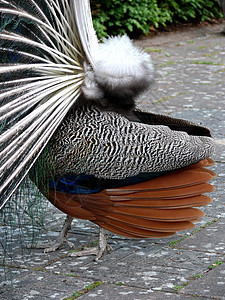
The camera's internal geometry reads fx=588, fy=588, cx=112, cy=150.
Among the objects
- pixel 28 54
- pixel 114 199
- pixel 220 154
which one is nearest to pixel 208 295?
pixel 114 199

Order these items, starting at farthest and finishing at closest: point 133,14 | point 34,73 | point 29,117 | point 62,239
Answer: point 133,14
point 62,239
point 34,73
point 29,117

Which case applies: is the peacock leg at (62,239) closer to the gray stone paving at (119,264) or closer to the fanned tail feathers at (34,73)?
the gray stone paving at (119,264)

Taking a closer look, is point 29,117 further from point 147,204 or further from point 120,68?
point 147,204

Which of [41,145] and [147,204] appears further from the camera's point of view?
[147,204]

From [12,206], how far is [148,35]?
26.2 feet

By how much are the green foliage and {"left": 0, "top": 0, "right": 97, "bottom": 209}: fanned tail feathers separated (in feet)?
19.7

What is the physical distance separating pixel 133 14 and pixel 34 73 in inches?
280

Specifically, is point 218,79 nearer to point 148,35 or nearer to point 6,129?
point 148,35

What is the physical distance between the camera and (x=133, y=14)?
32.0ft

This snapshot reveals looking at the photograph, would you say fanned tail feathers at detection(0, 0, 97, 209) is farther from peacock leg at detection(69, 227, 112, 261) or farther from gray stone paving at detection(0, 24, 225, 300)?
peacock leg at detection(69, 227, 112, 261)

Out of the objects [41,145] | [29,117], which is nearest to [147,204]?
[41,145]

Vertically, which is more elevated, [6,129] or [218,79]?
[6,129]

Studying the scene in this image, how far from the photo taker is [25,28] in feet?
9.53

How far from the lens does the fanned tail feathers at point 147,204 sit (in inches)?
125
